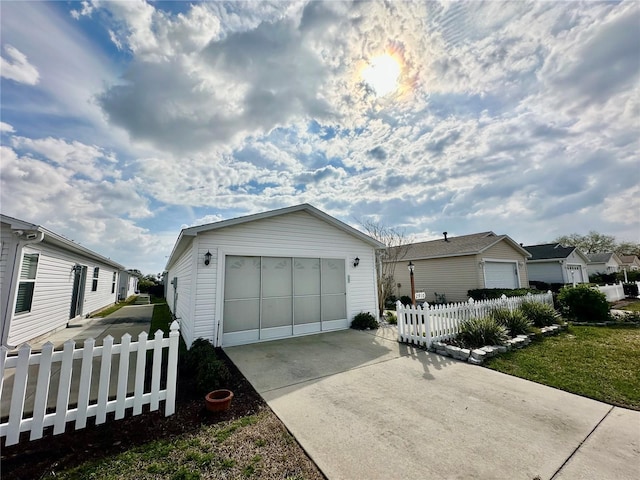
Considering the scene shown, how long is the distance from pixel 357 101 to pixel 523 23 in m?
4.55

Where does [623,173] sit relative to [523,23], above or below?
below

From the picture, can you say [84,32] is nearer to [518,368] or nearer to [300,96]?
[300,96]

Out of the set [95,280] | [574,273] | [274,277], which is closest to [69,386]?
[274,277]

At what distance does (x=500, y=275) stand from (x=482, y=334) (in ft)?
39.7

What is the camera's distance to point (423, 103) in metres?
8.45

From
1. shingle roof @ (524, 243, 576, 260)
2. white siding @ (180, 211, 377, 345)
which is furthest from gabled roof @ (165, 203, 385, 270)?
shingle roof @ (524, 243, 576, 260)

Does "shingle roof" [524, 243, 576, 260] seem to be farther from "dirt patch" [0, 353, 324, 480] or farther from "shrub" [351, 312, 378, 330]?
"dirt patch" [0, 353, 324, 480]

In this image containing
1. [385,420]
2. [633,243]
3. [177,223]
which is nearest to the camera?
[385,420]

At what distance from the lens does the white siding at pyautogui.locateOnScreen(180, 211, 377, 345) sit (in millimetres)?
6453

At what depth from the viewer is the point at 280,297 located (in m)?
7.54

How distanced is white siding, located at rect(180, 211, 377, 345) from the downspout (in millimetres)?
3748

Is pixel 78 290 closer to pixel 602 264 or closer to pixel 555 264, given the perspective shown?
pixel 555 264

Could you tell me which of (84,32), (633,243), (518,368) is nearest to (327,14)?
(84,32)

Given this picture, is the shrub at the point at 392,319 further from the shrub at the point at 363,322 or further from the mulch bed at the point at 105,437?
the mulch bed at the point at 105,437
